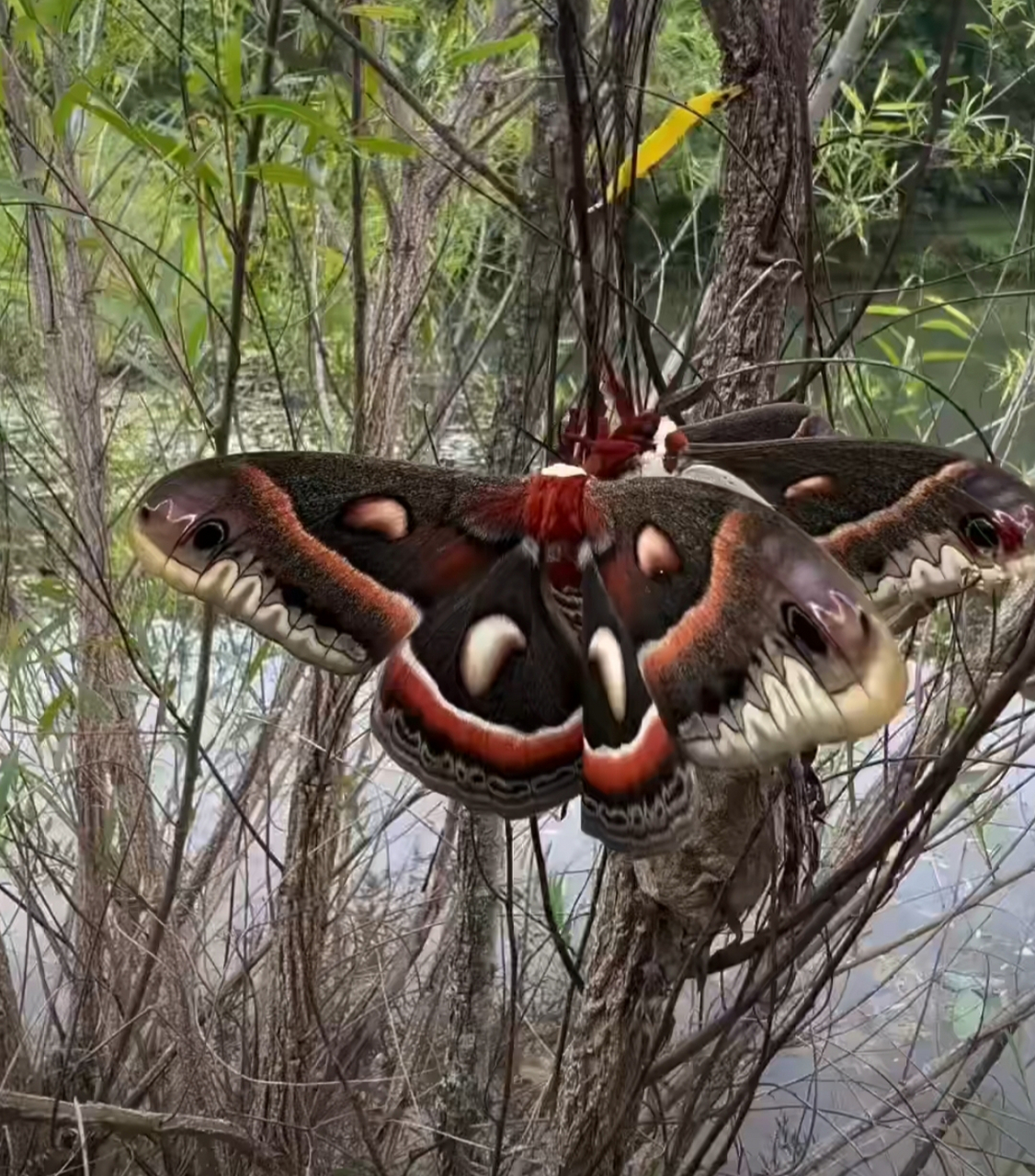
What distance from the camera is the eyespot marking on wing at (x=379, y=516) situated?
37cm

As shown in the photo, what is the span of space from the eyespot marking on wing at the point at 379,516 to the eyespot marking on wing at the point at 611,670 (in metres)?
0.08

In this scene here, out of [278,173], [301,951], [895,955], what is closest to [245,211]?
[278,173]

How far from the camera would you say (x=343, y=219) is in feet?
2.79

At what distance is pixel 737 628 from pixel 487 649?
9 cm

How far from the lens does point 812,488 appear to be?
34 cm

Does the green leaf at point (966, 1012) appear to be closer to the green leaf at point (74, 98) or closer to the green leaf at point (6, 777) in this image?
the green leaf at point (6, 777)

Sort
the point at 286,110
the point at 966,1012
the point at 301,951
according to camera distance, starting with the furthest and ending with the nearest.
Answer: the point at 966,1012 < the point at 301,951 < the point at 286,110

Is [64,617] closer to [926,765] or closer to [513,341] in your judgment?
[513,341]

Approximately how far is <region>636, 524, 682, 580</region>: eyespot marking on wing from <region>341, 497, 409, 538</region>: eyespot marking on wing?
0.09 meters

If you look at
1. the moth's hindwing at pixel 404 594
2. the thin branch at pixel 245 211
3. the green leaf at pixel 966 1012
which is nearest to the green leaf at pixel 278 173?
the thin branch at pixel 245 211

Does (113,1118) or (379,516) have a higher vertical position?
(379,516)

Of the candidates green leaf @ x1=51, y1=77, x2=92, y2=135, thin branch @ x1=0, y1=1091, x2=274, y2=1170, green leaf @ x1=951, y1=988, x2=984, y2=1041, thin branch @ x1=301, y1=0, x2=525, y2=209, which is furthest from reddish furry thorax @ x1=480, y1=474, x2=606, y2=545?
green leaf @ x1=951, y1=988, x2=984, y2=1041

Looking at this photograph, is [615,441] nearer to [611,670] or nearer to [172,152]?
[611,670]

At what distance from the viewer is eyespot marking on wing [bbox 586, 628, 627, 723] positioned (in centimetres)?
34
